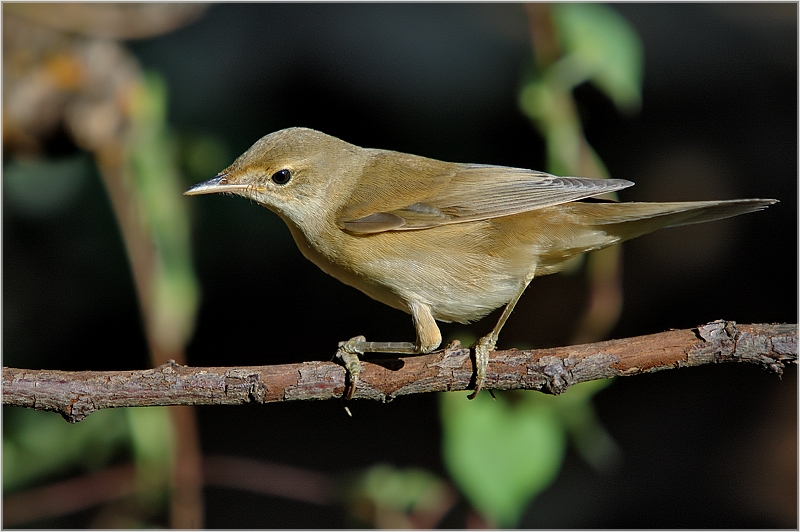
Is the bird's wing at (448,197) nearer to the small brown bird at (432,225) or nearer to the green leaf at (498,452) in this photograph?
the small brown bird at (432,225)

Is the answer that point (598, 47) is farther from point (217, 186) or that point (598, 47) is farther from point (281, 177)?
point (217, 186)

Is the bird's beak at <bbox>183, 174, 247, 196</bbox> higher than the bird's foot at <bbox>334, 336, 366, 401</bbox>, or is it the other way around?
the bird's beak at <bbox>183, 174, 247, 196</bbox>

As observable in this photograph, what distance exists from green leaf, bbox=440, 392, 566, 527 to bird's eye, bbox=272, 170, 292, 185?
1.17 meters

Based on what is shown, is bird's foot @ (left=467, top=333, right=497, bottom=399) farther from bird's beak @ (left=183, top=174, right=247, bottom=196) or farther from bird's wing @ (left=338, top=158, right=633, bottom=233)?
bird's beak @ (left=183, top=174, right=247, bottom=196)

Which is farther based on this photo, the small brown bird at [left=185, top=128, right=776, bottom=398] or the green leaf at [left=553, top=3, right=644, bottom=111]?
the green leaf at [left=553, top=3, right=644, bottom=111]

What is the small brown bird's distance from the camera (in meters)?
2.97

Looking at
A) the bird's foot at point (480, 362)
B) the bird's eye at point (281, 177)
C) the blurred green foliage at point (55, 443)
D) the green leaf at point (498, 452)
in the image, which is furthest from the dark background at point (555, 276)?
the bird's foot at point (480, 362)

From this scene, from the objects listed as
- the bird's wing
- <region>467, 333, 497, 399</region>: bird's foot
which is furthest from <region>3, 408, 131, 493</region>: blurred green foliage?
<region>467, 333, 497, 399</region>: bird's foot

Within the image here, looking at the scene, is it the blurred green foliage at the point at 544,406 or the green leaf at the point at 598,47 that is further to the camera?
the green leaf at the point at 598,47

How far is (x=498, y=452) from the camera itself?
119 inches

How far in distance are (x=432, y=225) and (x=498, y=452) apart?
96 cm

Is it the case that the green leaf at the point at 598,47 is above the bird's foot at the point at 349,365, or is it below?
above

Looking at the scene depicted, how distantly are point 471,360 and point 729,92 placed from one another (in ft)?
13.4

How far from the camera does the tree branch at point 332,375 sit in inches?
94.9
